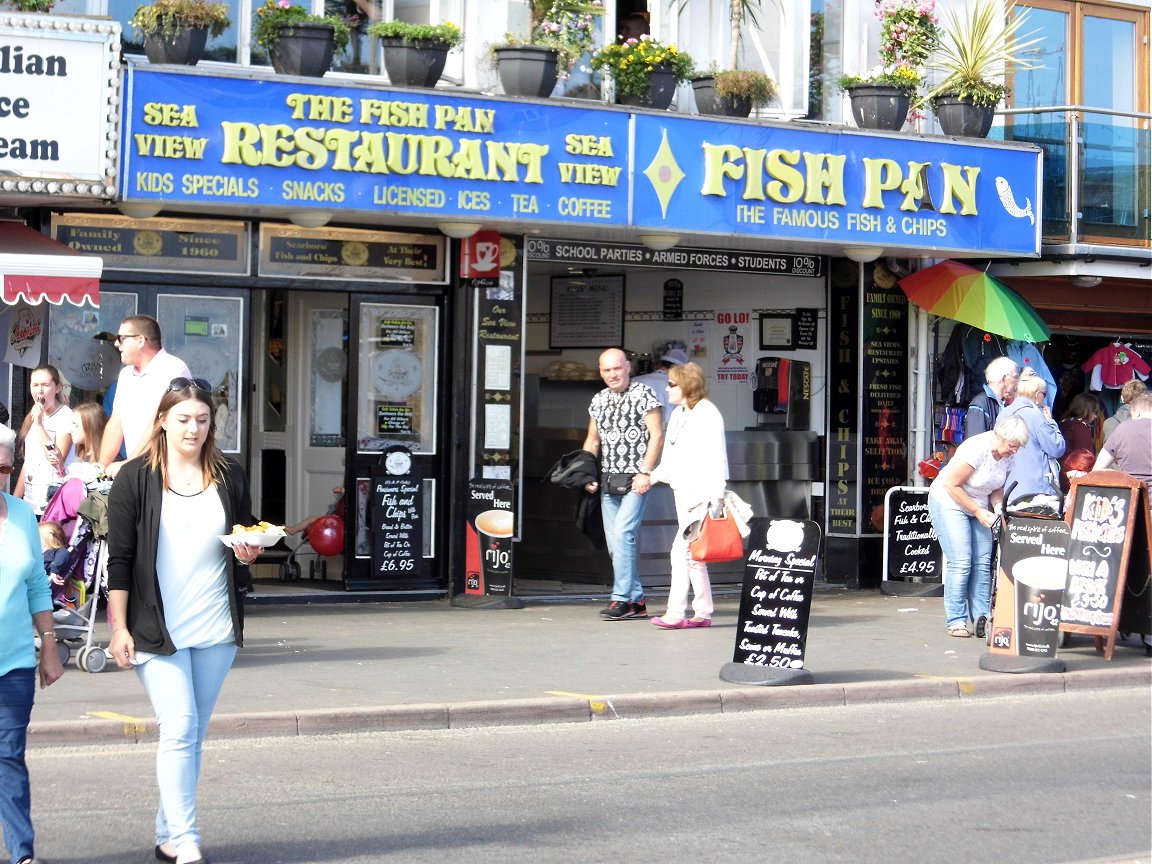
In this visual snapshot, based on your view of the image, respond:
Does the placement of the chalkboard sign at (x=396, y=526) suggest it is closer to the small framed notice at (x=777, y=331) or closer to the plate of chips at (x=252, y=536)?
the small framed notice at (x=777, y=331)

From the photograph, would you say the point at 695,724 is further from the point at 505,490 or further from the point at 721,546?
the point at 505,490

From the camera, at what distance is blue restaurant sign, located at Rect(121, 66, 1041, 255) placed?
1241 cm

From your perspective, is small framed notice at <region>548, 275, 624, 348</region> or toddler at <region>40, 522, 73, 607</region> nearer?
toddler at <region>40, 522, 73, 607</region>

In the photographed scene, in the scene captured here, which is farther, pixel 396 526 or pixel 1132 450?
pixel 396 526

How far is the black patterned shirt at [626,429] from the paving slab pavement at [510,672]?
4.21 ft

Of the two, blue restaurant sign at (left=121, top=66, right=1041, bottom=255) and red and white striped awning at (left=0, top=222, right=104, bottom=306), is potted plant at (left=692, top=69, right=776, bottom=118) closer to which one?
blue restaurant sign at (left=121, top=66, right=1041, bottom=255)

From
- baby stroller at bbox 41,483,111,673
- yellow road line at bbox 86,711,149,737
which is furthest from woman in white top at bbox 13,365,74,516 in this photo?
yellow road line at bbox 86,711,149,737

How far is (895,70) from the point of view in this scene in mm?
15508

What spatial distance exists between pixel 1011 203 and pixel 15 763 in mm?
12301

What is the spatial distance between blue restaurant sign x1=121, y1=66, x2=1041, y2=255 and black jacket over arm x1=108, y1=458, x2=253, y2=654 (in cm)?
689

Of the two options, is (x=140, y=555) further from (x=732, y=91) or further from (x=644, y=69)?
(x=732, y=91)

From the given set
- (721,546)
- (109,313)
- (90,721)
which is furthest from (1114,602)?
(109,313)

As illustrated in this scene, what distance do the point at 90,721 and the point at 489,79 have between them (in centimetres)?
763

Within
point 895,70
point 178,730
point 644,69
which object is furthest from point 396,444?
point 178,730
